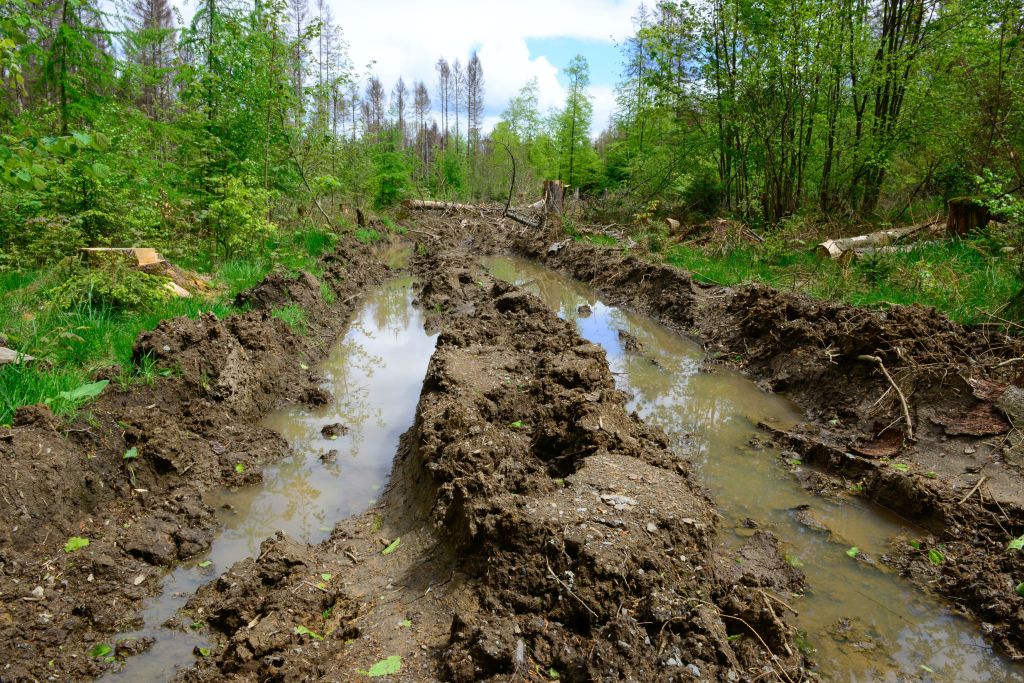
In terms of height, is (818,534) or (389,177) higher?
(389,177)

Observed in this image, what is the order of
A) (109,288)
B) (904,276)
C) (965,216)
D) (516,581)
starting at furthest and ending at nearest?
(965,216), (904,276), (109,288), (516,581)

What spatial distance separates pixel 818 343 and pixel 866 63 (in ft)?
27.6

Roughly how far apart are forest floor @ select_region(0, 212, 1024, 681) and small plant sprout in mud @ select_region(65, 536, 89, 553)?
64 mm

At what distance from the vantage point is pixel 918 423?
544 cm

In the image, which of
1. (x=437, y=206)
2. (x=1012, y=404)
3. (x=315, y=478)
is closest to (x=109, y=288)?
(x=315, y=478)

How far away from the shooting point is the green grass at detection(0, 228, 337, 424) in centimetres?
431

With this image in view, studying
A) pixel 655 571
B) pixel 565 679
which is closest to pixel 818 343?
pixel 655 571

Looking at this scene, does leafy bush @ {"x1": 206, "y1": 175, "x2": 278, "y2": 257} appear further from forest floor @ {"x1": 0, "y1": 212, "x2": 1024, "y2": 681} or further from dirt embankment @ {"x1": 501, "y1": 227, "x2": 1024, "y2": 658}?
dirt embankment @ {"x1": 501, "y1": 227, "x2": 1024, "y2": 658}

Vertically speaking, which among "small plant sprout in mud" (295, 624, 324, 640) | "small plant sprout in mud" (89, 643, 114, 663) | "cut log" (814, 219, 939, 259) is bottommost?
"small plant sprout in mud" (89, 643, 114, 663)

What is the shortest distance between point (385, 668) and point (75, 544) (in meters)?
2.36

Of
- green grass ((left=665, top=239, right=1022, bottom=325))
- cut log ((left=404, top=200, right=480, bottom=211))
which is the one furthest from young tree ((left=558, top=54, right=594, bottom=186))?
green grass ((left=665, top=239, right=1022, bottom=325))

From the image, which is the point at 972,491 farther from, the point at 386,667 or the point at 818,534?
the point at 386,667

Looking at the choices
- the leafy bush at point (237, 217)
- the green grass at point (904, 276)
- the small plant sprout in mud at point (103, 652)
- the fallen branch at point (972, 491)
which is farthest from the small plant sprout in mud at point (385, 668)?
the leafy bush at point (237, 217)

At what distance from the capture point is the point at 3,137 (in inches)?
138
